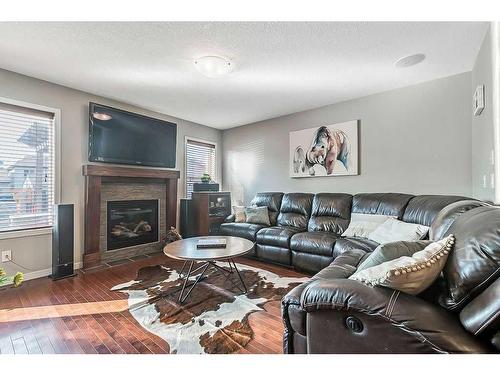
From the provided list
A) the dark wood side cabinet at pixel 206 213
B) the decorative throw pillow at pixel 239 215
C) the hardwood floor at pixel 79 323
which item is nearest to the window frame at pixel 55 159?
the hardwood floor at pixel 79 323

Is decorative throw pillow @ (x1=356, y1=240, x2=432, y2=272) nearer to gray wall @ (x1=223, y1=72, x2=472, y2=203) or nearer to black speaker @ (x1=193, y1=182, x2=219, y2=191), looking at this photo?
gray wall @ (x1=223, y1=72, x2=472, y2=203)

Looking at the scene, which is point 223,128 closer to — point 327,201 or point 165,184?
point 165,184

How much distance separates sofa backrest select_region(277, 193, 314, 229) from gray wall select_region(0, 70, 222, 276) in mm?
2848

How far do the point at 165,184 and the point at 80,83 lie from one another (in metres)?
1.85

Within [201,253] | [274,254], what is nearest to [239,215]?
[274,254]

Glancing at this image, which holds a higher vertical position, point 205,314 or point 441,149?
point 441,149

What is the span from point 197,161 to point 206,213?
48.6 inches

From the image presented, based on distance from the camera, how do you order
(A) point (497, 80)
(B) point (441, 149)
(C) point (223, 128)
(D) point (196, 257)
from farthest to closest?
1. (C) point (223, 128)
2. (B) point (441, 149)
3. (D) point (196, 257)
4. (A) point (497, 80)

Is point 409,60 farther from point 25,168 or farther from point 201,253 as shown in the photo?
point 25,168

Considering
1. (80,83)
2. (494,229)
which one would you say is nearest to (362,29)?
(494,229)

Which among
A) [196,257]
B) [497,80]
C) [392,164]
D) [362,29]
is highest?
[362,29]

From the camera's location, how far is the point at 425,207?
8.37 ft

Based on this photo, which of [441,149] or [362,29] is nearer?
[362,29]

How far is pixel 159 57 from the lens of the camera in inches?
94.3
